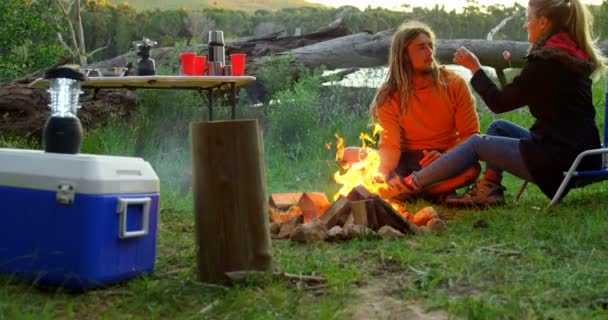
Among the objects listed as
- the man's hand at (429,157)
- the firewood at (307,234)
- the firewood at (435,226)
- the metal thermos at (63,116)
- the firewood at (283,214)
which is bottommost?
the firewood at (283,214)

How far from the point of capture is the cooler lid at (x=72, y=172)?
8.48 ft

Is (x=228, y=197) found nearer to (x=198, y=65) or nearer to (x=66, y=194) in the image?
(x=66, y=194)

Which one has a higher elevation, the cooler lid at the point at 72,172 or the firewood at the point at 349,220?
the cooler lid at the point at 72,172

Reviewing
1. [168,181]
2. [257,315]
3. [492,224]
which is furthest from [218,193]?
[168,181]

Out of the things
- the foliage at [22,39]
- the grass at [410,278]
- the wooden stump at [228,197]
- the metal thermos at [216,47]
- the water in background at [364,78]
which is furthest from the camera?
the foliage at [22,39]

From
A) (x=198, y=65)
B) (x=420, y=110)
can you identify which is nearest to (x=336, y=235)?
(x=420, y=110)

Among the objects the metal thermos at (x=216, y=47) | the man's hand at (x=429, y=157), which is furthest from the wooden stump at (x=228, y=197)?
the metal thermos at (x=216, y=47)

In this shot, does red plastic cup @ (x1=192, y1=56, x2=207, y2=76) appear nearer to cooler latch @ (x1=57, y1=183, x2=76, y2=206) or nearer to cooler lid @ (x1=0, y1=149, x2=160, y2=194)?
cooler lid @ (x1=0, y1=149, x2=160, y2=194)

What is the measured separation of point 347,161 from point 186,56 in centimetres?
141

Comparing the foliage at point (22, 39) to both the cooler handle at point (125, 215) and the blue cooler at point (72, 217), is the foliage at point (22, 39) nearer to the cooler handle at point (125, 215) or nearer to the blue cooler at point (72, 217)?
the blue cooler at point (72, 217)

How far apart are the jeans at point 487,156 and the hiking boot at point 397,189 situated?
0.09m

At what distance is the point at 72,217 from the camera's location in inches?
102

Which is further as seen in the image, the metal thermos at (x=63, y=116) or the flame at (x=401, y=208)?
the flame at (x=401, y=208)

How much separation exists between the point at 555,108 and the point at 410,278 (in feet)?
6.11
